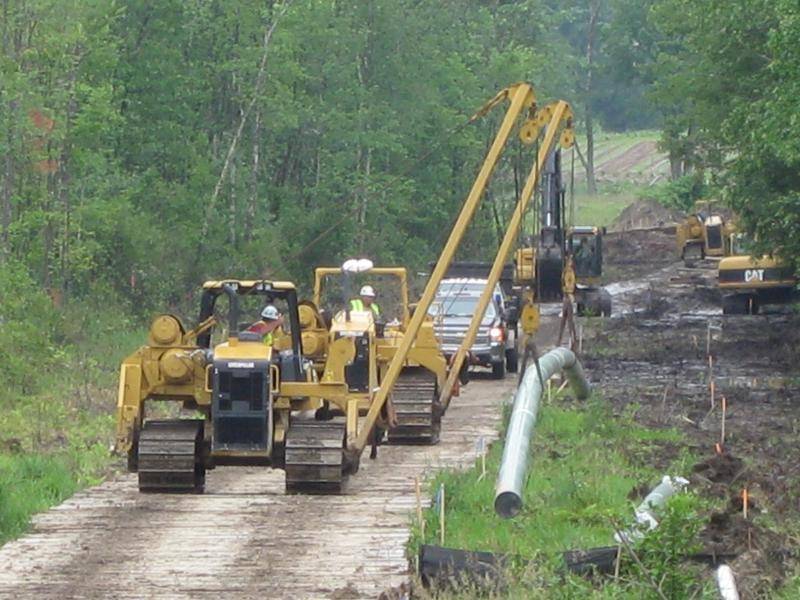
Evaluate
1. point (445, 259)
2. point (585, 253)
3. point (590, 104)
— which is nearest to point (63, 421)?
point (445, 259)

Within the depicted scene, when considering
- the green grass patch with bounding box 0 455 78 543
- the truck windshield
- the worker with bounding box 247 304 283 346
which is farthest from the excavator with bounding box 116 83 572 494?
the truck windshield

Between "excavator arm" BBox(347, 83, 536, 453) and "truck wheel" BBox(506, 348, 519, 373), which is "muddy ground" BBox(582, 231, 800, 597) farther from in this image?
"excavator arm" BBox(347, 83, 536, 453)

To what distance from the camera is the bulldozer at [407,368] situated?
957 inches

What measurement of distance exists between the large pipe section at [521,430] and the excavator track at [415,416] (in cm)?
137

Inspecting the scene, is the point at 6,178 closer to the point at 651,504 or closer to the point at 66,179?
the point at 66,179

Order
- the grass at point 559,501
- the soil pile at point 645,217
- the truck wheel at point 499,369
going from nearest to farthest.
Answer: the grass at point 559,501
the truck wheel at point 499,369
the soil pile at point 645,217

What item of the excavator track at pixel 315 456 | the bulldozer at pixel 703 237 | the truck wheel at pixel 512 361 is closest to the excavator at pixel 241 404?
the excavator track at pixel 315 456

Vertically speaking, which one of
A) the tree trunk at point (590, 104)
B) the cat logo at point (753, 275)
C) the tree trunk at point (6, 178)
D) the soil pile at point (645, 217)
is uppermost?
the tree trunk at point (590, 104)

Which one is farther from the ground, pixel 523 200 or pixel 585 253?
pixel 523 200

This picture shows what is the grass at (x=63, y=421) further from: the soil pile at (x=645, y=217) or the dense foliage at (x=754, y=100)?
the soil pile at (x=645, y=217)

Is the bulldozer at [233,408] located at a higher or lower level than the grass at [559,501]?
higher

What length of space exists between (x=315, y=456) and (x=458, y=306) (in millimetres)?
16223

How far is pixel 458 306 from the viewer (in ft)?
119

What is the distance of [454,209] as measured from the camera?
64688 mm
